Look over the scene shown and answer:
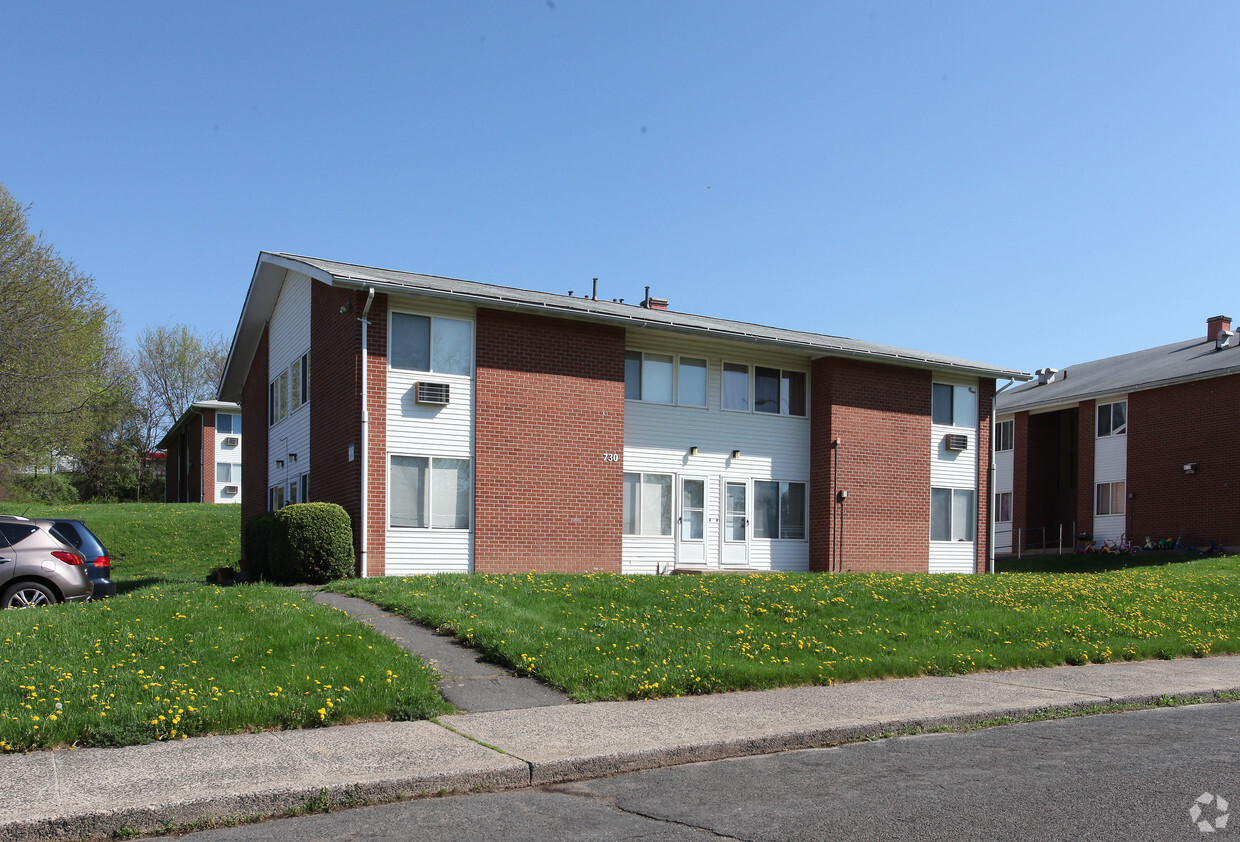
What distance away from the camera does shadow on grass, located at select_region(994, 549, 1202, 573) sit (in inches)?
1146

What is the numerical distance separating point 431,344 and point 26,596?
7737 millimetres

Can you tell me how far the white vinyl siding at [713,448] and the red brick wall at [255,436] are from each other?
10.6 metres

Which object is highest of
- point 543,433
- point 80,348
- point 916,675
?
point 80,348

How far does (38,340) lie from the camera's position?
3198cm

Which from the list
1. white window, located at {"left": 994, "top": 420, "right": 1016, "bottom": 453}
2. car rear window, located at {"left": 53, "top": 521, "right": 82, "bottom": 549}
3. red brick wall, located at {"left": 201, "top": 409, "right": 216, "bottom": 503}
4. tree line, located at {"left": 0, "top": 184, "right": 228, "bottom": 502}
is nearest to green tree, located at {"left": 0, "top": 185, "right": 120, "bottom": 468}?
tree line, located at {"left": 0, "top": 184, "right": 228, "bottom": 502}

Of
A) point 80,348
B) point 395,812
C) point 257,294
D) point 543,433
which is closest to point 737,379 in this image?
point 543,433

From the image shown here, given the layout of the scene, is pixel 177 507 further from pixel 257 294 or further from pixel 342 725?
pixel 342 725

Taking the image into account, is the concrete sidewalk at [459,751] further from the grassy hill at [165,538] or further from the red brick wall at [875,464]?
the grassy hill at [165,538]

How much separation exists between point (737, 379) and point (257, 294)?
38.5 ft

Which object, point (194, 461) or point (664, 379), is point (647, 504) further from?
point (194, 461)

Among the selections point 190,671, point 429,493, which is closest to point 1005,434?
point 429,493

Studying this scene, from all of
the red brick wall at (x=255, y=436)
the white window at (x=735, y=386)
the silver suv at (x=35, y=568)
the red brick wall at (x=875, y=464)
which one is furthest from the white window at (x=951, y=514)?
the silver suv at (x=35, y=568)

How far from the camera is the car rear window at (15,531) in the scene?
43.4ft

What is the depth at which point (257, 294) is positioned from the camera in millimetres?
24375
